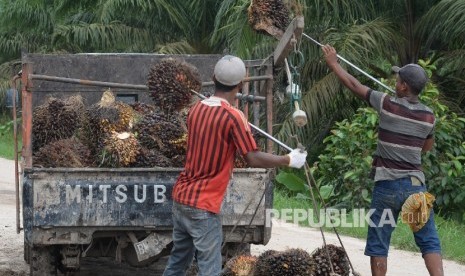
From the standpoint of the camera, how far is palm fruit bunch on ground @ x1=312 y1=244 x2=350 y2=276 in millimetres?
6859

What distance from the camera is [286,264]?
22.0 ft

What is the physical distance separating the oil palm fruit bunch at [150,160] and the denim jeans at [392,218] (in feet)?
5.87

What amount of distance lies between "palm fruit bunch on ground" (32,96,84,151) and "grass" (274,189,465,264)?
13.7 ft

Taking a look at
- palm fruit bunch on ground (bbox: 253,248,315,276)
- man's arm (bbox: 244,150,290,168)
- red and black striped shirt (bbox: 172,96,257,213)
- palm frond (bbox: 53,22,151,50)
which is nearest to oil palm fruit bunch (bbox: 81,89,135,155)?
palm fruit bunch on ground (bbox: 253,248,315,276)

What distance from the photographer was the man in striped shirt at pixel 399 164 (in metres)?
7.16

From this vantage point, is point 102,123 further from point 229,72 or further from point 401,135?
point 401,135

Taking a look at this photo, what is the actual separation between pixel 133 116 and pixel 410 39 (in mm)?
8356

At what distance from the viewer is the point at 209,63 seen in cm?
971

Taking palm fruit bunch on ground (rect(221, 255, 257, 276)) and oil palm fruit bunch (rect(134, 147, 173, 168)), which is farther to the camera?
oil palm fruit bunch (rect(134, 147, 173, 168))

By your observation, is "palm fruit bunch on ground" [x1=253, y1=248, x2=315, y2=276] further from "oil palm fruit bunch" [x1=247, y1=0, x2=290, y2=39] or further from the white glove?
"oil palm fruit bunch" [x1=247, y1=0, x2=290, y2=39]

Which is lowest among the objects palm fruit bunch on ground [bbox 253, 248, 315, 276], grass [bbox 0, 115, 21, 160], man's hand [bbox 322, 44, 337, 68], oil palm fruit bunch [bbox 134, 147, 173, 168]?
grass [bbox 0, 115, 21, 160]

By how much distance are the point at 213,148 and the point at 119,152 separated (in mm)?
1954

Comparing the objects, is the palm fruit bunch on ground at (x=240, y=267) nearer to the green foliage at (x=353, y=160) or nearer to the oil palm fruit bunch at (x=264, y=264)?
the oil palm fruit bunch at (x=264, y=264)

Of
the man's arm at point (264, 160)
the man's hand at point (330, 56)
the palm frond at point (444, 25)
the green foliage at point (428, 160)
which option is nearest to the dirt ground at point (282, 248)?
the green foliage at point (428, 160)
